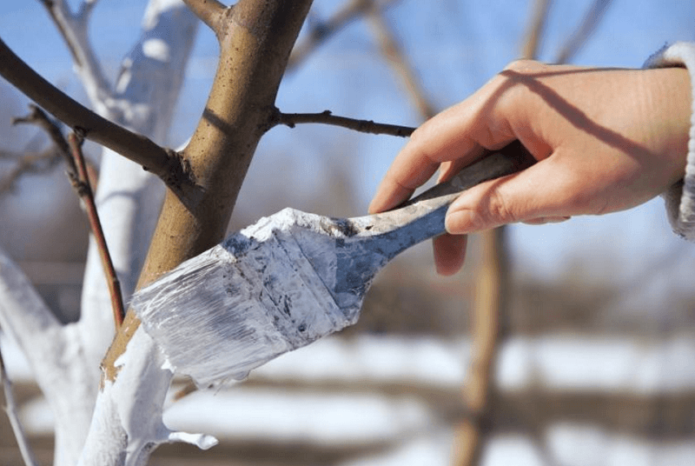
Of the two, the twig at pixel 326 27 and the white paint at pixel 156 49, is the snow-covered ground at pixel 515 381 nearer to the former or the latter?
the twig at pixel 326 27

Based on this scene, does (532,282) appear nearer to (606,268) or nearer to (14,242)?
(606,268)

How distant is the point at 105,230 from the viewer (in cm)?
62

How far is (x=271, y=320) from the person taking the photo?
320 mm

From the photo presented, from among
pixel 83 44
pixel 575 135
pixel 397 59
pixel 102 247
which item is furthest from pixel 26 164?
pixel 397 59

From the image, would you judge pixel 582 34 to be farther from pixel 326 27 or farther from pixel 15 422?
pixel 15 422

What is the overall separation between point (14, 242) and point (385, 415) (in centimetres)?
148

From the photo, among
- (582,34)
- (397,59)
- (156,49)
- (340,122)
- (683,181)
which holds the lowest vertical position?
(683,181)

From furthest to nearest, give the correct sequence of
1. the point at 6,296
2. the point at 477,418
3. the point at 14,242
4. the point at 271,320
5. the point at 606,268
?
the point at 14,242, the point at 606,268, the point at 477,418, the point at 6,296, the point at 271,320

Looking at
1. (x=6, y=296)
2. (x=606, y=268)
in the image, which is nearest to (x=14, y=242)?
(x=606, y=268)

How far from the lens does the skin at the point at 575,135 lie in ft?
1.06

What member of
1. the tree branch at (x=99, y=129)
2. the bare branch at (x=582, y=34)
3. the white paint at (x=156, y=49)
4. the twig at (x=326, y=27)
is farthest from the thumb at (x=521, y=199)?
the bare branch at (x=582, y=34)

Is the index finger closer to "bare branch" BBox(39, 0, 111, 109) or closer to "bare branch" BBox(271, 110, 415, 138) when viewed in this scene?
"bare branch" BBox(271, 110, 415, 138)

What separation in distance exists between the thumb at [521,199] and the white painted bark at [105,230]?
0.34m

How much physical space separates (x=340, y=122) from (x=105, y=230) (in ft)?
1.01
